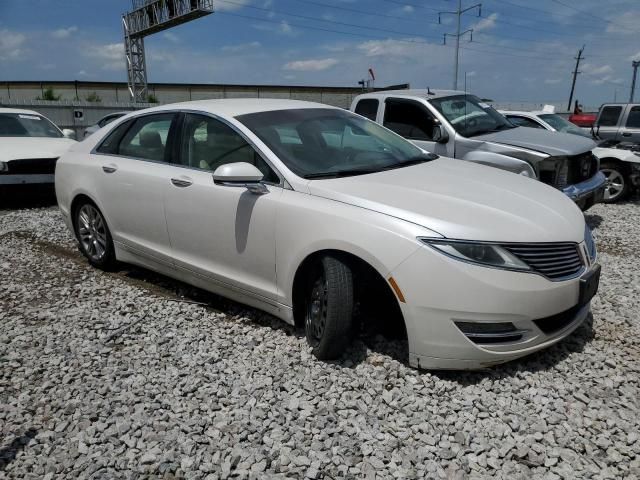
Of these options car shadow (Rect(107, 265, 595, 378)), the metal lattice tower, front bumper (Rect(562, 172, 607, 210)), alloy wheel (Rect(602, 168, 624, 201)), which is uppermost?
the metal lattice tower

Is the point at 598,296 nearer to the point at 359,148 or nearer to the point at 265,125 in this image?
the point at 359,148

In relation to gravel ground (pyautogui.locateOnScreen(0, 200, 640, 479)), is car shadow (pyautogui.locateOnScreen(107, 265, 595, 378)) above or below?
above

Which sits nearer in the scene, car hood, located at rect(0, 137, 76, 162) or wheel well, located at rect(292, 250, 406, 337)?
wheel well, located at rect(292, 250, 406, 337)

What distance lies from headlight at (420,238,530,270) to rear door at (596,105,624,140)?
943 cm

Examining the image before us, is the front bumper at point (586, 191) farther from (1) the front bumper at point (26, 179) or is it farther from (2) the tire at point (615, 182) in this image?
(1) the front bumper at point (26, 179)

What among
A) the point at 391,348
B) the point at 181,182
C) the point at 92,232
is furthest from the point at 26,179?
the point at 391,348

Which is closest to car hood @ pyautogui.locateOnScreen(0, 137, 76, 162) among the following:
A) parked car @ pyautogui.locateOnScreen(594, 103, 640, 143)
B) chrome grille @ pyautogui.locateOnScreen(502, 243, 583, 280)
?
chrome grille @ pyautogui.locateOnScreen(502, 243, 583, 280)

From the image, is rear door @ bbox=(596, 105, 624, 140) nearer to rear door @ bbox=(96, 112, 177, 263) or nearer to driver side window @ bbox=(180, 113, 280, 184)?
driver side window @ bbox=(180, 113, 280, 184)

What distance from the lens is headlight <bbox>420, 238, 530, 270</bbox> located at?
9.00 ft

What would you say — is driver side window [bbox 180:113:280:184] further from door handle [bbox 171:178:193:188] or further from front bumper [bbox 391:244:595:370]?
front bumper [bbox 391:244:595:370]

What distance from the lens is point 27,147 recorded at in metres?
8.45

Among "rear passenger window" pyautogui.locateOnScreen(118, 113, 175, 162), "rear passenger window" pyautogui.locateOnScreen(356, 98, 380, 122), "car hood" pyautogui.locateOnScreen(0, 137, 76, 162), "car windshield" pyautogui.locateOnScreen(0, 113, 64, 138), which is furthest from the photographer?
"car windshield" pyautogui.locateOnScreen(0, 113, 64, 138)

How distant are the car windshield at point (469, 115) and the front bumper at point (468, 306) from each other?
431cm

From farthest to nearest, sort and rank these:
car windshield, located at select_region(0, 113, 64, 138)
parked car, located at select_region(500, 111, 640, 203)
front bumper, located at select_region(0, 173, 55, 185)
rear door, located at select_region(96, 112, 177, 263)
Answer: car windshield, located at select_region(0, 113, 64, 138) < parked car, located at select_region(500, 111, 640, 203) < front bumper, located at select_region(0, 173, 55, 185) < rear door, located at select_region(96, 112, 177, 263)
